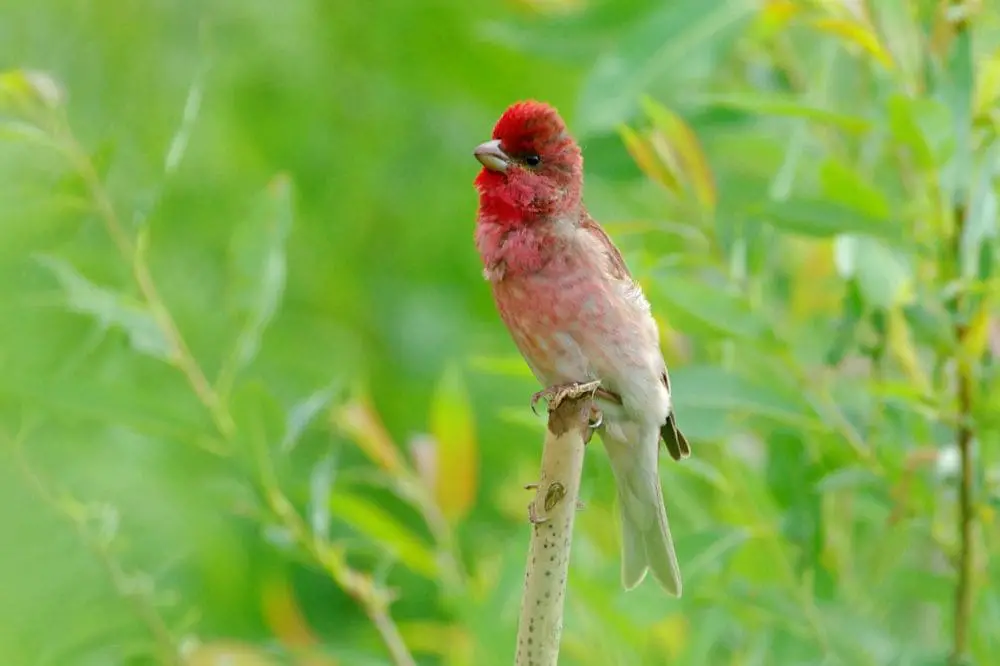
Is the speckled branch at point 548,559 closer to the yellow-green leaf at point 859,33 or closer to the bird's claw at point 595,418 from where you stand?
the bird's claw at point 595,418

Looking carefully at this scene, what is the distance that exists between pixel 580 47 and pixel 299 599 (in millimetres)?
1439

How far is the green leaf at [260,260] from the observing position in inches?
72.6

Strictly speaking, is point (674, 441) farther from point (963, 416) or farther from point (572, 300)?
point (963, 416)

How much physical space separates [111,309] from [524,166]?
509 millimetres

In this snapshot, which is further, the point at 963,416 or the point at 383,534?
the point at 383,534

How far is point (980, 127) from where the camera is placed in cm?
172

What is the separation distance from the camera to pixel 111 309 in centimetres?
168

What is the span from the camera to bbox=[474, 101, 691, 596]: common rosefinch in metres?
1.69

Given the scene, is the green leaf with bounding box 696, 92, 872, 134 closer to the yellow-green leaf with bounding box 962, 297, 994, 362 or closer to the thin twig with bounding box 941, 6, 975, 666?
the thin twig with bounding box 941, 6, 975, 666

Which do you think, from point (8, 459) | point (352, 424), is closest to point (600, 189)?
point (352, 424)

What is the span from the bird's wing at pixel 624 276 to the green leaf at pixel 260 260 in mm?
401

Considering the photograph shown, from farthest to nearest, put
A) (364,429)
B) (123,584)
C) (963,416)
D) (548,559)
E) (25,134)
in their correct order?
(364,429), (123,584), (963,416), (25,134), (548,559)

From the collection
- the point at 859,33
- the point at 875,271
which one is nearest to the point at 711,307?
the point at 875,271

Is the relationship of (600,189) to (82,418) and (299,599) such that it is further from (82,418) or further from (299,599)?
(82,418)
